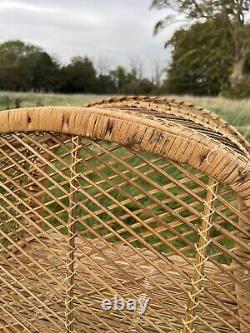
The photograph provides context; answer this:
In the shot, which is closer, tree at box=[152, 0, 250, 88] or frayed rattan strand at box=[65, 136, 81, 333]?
frayed rattan strand at box=[65, 136, 81, 333]

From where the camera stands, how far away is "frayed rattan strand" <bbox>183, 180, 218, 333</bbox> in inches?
27.3

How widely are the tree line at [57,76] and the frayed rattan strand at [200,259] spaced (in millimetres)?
3926

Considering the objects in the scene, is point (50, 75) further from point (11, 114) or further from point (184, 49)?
point (11, 114)

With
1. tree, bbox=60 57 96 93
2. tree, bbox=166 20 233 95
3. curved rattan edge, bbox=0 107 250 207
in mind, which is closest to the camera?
curved rattan edge, bbox=0 107 250 207

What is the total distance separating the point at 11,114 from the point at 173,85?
188 inches

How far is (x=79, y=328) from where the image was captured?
3.34 ft

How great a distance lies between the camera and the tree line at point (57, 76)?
4.61 meters

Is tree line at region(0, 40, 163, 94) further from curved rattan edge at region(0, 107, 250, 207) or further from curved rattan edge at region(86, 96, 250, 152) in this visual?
curved rattan edge at region(0, 107, 250, 207)

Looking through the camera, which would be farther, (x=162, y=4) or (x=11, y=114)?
(x=162, y=4)

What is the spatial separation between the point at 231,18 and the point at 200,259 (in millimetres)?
5662

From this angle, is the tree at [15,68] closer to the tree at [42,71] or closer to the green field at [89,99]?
the tree at [42,71]

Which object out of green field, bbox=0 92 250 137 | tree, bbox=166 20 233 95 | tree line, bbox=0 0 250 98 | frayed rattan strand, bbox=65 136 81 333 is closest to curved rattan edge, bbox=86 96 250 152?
frayed rattan strand, bbox=65 136 81 333

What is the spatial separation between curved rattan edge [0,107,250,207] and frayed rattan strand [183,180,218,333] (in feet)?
0.11

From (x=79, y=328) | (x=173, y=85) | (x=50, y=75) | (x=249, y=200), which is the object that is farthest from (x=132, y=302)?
(x=173, y=85)
